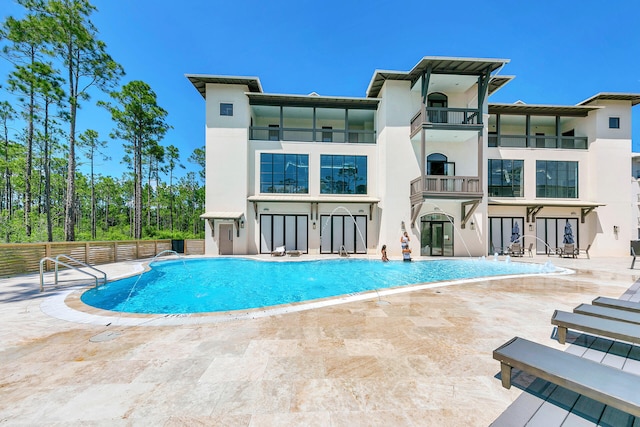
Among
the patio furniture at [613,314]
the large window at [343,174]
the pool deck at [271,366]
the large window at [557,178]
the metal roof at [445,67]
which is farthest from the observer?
the large window at [557,178]

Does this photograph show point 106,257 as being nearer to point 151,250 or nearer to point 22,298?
point 151,250

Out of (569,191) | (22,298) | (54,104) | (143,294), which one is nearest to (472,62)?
(569,191)

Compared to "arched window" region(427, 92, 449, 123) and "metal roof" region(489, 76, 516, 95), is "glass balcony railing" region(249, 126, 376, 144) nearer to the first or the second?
"arched window" region(427, 92, 449, 123)

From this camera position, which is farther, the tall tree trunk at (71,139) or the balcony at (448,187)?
the tall tree trunk at (71,139)

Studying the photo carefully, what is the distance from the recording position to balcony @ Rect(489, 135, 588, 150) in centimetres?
1552

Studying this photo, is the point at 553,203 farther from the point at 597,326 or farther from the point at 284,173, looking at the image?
the point at 284,173

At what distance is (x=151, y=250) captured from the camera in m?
13.8

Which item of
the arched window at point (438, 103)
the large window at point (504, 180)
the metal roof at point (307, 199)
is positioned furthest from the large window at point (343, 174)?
the large window at point (504, 180)

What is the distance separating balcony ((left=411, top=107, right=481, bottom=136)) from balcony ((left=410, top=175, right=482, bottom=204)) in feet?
8.99

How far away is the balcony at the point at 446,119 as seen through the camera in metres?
12.7

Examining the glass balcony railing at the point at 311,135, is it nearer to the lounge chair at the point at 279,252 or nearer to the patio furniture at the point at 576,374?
the lounge chair at the point at 279,252

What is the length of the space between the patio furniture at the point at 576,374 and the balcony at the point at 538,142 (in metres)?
17.1

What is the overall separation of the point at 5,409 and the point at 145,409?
1353 mm

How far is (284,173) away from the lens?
15.3 m
